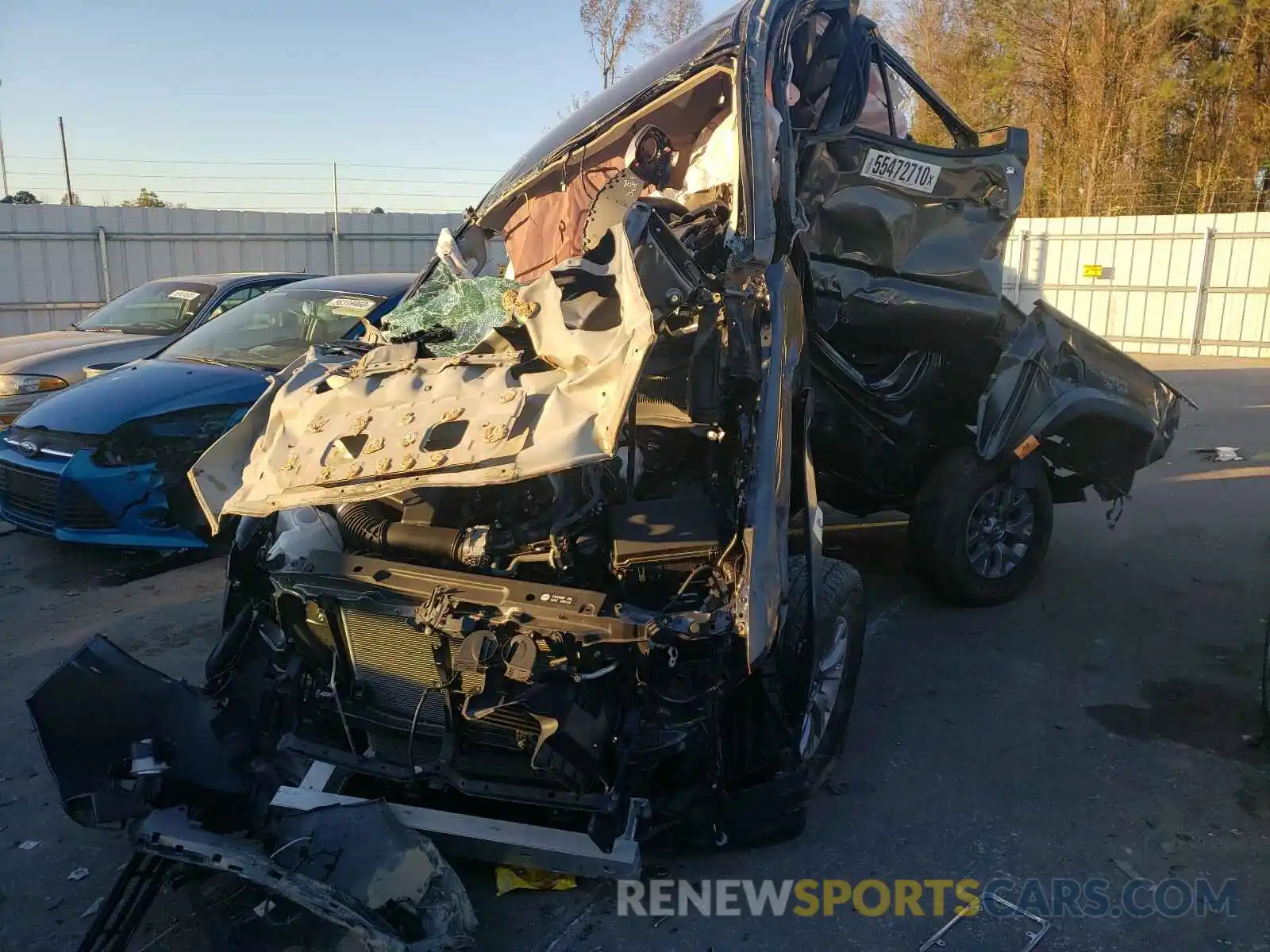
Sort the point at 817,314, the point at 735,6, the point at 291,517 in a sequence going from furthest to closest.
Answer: the point at 817,314 → the point at 735,6 → the point at 291,517

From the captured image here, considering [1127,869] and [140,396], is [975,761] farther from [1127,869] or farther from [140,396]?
[140,396]

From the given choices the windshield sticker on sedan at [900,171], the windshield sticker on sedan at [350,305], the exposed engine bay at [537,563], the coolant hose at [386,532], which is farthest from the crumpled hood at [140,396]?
the windshield sticker on sedan at [900,171]

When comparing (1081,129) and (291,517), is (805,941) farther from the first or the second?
(1081,129)

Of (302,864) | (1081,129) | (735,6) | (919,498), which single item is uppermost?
(1081,129)

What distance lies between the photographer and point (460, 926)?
2.66 metres

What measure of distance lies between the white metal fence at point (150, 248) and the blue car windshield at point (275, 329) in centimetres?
921

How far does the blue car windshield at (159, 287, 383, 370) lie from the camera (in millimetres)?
6754

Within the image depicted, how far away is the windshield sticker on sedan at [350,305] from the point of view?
6.90 m

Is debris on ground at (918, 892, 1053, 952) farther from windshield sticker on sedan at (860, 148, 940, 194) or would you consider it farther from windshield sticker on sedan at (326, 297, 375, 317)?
windshield sticker on sedan at (326, 297, 375, 317)

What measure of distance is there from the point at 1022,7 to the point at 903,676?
25233mm

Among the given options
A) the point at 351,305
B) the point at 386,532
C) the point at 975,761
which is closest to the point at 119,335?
the point at 351,305

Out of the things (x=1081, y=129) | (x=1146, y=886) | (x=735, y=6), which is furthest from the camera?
(x=1081, y=129)

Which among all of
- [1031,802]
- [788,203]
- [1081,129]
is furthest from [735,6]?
[1081,129]
